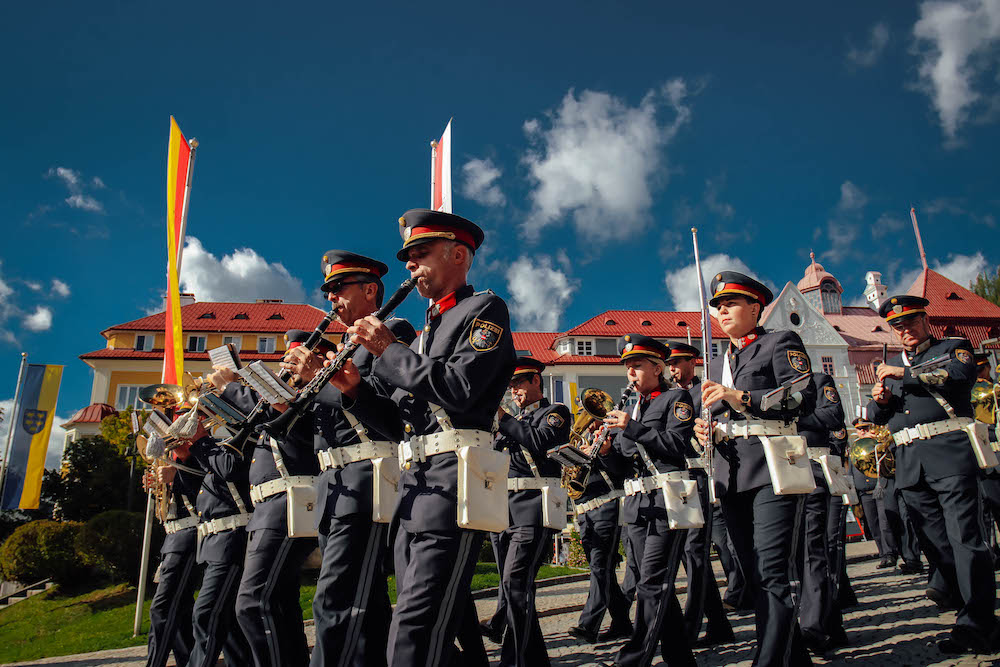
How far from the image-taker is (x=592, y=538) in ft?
24.7

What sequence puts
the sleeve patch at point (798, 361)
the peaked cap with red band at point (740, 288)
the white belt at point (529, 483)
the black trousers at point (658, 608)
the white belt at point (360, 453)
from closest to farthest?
the white belt at point (360, 453) < the sleeve patch at point (798, 361) < the black trousers at point (658, 608) < the peaked cap with red band at point (740, 288) < the white belt at point (529, 483)

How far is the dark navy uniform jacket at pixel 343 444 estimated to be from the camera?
414 centimetres

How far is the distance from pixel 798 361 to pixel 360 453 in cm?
304

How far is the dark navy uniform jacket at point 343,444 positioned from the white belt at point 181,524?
2633mm

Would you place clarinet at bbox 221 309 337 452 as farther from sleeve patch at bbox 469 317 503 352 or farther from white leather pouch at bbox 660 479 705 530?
white leather pouch at bbox 660 479 705 530

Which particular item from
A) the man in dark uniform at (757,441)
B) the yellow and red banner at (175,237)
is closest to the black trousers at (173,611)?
the yellow and red banner at (175,237)

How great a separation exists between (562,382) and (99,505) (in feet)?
103

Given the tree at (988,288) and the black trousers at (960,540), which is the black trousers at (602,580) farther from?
the tree at (988,288)

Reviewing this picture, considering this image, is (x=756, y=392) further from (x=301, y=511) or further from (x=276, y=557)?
(x=276, y=557)

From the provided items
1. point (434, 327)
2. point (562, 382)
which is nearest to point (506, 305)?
point (434, 327)

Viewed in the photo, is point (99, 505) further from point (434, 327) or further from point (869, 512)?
point (434, 327)

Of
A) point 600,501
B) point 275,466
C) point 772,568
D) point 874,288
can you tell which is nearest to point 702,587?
point 600,501

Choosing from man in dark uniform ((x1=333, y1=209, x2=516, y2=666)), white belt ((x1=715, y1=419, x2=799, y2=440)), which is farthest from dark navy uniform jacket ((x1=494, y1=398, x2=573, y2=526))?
man in dark uniform ((x1=333, y1=209, x2=516, y2=666))

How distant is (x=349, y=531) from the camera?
4094mm
